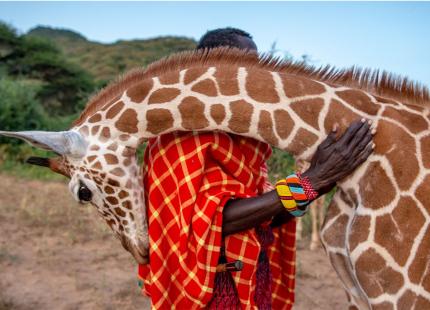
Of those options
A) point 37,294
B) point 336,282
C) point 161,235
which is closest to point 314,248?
point 336,282

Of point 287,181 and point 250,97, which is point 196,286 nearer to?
point 287,181

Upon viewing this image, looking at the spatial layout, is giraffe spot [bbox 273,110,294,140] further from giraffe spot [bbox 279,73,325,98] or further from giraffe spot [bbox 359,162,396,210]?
giraffe spot [bbox 359,162,396,210]

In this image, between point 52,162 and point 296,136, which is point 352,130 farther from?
point 52,162

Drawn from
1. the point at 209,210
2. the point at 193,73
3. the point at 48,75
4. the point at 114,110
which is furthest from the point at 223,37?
the point at 48,75

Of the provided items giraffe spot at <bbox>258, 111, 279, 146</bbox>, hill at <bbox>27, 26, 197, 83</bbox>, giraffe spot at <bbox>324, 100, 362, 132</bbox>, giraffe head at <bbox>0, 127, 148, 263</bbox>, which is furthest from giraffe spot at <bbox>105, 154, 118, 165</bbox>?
hill at <bbox>27, 26, 197, 83</bbox>

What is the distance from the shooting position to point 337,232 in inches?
67.5

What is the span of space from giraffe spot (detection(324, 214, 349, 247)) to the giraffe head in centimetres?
73

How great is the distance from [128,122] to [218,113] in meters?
0.37

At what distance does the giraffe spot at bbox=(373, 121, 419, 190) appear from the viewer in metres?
1.60

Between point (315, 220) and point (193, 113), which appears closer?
point (193, 113)

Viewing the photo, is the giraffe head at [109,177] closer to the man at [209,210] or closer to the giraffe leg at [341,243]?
the man at [209,210]

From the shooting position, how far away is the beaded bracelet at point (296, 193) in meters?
1.66

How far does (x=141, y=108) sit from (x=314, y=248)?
14.7 ft

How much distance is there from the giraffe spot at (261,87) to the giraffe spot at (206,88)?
0.12 metres
